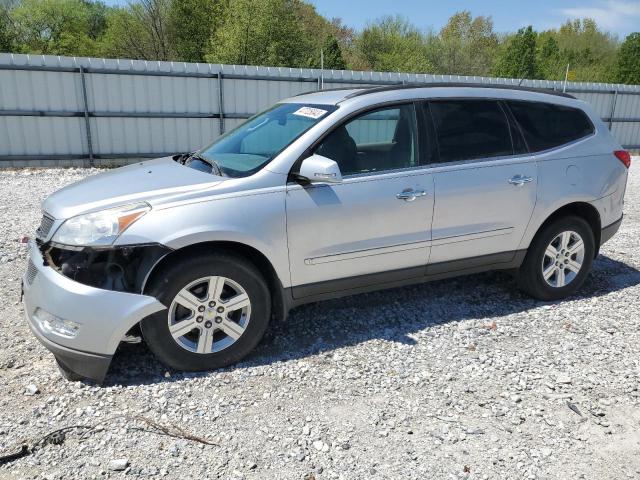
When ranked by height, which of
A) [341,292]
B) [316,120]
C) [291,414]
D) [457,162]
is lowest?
[291,414]

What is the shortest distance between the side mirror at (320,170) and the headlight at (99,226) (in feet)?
3.29

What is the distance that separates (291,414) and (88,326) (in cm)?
128

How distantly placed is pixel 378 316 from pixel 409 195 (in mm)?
1089

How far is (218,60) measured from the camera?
26094mm

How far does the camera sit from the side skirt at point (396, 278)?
3.65m

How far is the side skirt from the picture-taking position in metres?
3.65

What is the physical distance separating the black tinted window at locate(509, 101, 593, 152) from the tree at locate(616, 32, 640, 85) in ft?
110

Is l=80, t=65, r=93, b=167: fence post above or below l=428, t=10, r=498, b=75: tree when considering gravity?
below

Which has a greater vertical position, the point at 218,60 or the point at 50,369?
the point at 218,60

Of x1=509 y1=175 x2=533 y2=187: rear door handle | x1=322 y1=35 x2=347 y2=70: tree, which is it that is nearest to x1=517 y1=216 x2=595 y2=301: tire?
x1=509 y1=175 x2=533 y2=187: rear door handle

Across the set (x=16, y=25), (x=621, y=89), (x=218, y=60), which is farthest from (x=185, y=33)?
(x=621, y=89)

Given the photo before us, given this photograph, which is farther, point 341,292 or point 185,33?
point 185,33

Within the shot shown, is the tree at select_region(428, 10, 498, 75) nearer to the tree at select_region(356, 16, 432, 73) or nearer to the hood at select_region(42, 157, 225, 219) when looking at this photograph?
the tree at select_region(356, 16, 432, 73)

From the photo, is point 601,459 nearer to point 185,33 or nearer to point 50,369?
point 50,369
